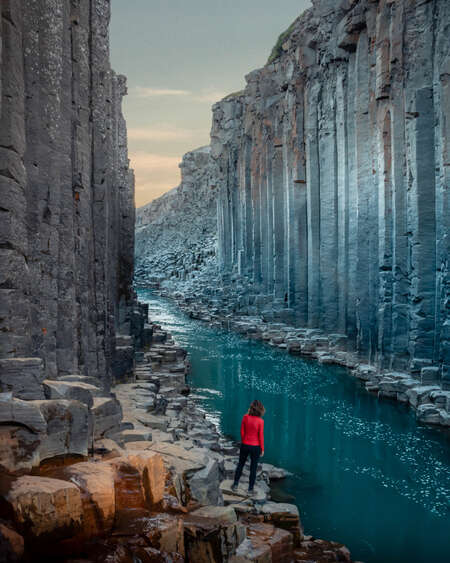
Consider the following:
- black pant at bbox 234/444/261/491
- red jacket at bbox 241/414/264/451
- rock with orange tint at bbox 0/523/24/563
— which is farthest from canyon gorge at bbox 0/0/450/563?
red jacket at bbox 241/414/264/451

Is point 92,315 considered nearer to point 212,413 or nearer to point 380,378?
point 212,413

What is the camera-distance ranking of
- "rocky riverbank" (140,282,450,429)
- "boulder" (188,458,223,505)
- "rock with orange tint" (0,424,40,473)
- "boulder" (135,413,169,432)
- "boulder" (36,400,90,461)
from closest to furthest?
1. "rock with orange tint" (0,424,40,473)
2. "boulder" (36,400,90,461)
3. "boulder" (188,458,223,505)
4. "boulder" (135,413,169,432)
5. "rocky riverbank" (140,282,450,429)

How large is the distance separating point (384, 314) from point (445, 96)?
636 centimetres

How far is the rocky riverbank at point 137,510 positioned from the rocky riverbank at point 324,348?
6069 millimetres

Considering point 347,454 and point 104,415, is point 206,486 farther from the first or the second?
point 347,454

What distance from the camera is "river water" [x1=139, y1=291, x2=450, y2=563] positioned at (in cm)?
762

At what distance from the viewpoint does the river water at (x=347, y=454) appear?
300 inches

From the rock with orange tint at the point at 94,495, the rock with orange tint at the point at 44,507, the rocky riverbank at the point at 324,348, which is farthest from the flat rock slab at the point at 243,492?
the rocky riverbank at the point at 324,348

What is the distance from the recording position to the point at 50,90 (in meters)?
7.50

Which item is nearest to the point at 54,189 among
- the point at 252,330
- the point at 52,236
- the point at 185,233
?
the point at 52,236

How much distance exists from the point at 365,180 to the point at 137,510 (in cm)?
1637

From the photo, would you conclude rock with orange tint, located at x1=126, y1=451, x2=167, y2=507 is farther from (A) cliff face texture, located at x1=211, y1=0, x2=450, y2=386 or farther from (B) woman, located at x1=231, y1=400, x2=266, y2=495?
(A) cliff face texture, located at x1=211, y1=0, x2=450, y2=386

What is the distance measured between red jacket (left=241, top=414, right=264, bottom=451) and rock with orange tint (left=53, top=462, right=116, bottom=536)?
282 centimetres

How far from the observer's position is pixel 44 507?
3920 mm
